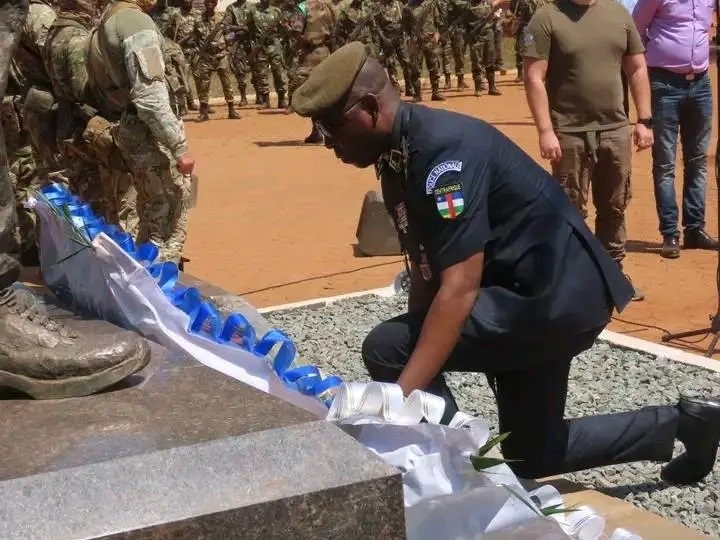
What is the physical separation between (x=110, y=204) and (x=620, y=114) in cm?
302

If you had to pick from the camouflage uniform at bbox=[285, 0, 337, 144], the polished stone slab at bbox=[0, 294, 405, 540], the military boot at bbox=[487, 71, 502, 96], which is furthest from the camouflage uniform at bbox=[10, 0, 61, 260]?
the military boot at bbox=[487, 71, 502, 96]

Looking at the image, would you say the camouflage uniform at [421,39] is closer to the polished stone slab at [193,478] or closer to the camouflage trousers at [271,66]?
the camouflage trousers at [271,66]

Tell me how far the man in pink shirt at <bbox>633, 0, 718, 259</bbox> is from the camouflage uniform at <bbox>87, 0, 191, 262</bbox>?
305 cm

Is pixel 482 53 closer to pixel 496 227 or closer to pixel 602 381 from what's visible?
pixel 602 381

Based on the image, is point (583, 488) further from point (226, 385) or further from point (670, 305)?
point (670, 305)

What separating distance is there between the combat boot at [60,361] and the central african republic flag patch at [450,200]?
873mm

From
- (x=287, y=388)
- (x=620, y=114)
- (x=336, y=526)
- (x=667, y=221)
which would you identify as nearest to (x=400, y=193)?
(x=287, y=388)

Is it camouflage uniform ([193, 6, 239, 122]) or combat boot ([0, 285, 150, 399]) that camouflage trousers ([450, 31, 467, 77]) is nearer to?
camouflage uniform ([193, 6, 239, 122])

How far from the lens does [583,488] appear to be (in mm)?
4309

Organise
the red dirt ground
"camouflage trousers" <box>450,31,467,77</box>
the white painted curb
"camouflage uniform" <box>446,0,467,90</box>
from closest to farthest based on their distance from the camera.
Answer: the white painted curb, the red dirt ground, "camouflage uniform" <box>446,0,467,90</box>, "camouflage trousers" <box>450,31,467,77</box>

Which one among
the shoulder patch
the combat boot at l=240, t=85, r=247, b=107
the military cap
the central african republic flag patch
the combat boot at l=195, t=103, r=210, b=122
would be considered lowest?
the combat boot at l=240, t=85, r=247, b=107

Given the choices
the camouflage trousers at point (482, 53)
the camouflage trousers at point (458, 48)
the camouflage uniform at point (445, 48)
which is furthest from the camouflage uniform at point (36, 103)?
the camouflage trousers at point (458, 48)

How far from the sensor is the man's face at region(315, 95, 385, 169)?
10.8 ft

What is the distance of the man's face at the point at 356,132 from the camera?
10.8ft
